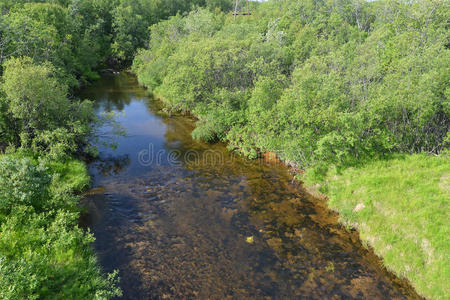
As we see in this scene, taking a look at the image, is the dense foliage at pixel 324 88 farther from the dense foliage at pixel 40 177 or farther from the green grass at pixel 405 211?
the dense foliage at pixel 40 177

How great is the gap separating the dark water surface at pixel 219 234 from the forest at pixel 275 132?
4.60 ft

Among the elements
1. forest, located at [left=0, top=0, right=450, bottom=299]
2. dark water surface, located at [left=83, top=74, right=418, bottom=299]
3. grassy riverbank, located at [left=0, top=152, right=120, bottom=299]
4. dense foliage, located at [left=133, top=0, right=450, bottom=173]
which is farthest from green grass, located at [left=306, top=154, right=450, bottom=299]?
grassy riverbank, located at [left=0, top=152, right=120, bottom=299]

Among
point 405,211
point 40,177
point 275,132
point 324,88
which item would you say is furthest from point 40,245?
point 324,88

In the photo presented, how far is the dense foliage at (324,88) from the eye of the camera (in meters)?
25.1

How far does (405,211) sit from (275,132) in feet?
47.3

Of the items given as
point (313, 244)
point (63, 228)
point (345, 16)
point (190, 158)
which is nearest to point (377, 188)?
point (313, 244)

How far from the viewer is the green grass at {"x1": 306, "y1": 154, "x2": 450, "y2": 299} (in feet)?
55.2

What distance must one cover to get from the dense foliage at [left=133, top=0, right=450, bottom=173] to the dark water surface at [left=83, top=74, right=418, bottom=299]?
18.0ft

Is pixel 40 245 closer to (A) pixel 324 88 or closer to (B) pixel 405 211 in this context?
(B) pixel 405 211

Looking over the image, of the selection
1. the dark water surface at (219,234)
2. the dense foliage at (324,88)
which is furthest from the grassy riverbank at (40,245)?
the dense foliage at (324,88)

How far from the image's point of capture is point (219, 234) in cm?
2145

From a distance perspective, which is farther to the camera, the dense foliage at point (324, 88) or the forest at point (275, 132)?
the dense foliage at point (324, 88)

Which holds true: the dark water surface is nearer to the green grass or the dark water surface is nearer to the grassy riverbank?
the green grass

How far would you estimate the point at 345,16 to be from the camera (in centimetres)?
7106
